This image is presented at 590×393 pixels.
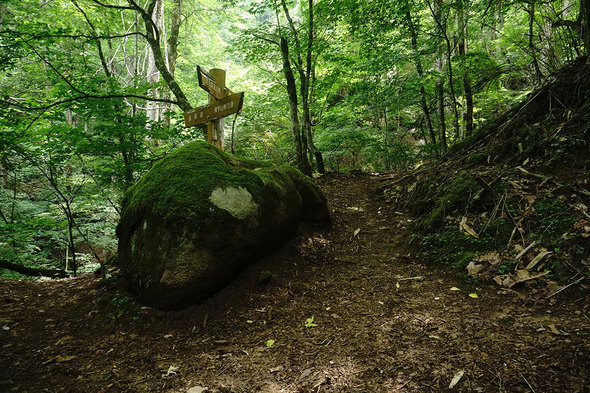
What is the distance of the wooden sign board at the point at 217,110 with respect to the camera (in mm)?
4495

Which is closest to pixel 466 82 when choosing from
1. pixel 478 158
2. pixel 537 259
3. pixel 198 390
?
pixel 478 158

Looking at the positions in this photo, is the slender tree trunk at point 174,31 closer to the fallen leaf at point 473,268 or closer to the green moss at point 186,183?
the green moss at point 186,183

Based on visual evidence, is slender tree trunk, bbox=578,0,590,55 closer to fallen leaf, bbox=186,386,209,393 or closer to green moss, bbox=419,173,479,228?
green moss, bbox=419,173,479,228

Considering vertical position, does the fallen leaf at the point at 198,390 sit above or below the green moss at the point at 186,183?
below

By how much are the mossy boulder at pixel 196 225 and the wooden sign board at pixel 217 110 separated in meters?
0.74

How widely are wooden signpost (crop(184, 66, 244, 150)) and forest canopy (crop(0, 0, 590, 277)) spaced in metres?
1.57

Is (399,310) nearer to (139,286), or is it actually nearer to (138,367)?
(138,367)

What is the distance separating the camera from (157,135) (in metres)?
6.22

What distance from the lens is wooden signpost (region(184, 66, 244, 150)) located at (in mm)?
4594

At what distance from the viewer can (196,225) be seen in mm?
3318

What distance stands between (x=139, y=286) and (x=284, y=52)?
6.93m

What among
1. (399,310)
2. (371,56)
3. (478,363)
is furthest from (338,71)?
(478,363)

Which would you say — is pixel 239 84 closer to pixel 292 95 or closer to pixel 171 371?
pixel 292 95

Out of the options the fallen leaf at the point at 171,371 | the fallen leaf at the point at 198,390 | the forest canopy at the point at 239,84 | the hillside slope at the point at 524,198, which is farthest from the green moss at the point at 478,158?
the fallen leaf at the point at 171,371
